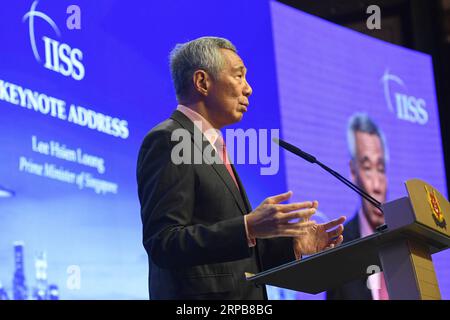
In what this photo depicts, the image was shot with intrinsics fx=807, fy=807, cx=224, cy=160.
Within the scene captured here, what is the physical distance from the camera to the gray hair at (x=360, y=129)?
15.8 feet

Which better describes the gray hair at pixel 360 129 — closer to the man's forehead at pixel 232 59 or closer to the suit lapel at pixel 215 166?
the man's forehead at pixel 232 59

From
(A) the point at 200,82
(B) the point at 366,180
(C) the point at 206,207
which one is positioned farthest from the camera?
(B) the point at 366,180

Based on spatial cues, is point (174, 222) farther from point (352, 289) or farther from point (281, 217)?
point (352, 289)

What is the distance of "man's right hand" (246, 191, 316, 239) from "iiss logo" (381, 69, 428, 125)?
3.26 m

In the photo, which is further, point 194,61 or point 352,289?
point 352,289

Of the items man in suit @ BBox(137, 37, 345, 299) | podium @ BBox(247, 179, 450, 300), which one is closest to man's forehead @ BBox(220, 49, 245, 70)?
man in suit @ BBox(137, 37, 345, 299)

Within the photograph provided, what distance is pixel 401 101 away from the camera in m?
5.23

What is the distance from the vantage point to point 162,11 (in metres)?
4.00

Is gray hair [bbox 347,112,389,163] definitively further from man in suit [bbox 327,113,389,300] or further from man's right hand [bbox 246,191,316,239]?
man's right hand [bbox 246,191,316,239]

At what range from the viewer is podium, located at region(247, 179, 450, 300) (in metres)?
1.91

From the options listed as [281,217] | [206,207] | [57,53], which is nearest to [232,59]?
[206,207]

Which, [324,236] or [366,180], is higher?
[366,180]

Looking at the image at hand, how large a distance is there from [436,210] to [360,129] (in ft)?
9.24
